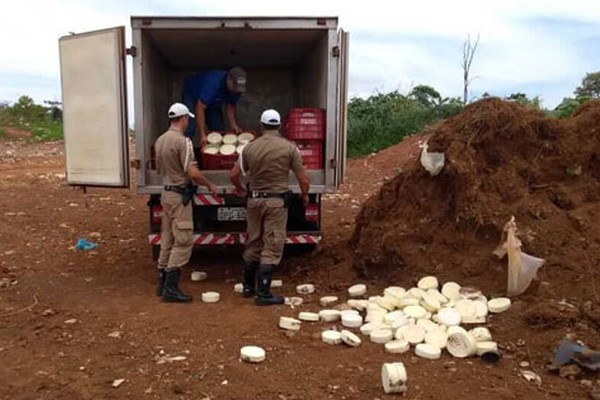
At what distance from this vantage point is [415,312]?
571cm

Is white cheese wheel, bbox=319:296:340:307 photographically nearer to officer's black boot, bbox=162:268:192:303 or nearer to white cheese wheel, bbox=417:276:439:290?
white cheese wheel, bbox=417:276:439:290

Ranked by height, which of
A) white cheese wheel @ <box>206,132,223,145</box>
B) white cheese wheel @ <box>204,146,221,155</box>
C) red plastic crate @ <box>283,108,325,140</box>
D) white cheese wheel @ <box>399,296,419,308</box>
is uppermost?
red plastic crate @ <box>283,108,325,140</box>

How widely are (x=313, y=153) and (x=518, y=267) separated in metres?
2.45

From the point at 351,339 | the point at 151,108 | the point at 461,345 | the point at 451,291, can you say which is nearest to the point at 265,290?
the point at 351,339

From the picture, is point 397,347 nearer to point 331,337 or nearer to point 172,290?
point 331,337

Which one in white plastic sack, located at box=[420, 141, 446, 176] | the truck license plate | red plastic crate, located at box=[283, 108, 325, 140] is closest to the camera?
white plastic sack, located at box=[420, 141, 446, 176]

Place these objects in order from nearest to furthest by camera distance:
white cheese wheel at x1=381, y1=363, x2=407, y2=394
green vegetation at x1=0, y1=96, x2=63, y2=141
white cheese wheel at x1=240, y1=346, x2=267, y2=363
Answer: white cheese wheel at x1=381, y1=363, x2=407, y2=394, white cheese wheel at x1=240, y1=346, x2=267, y2=363, green vegetation at x1=0, y1=96, x2=63, y2=141

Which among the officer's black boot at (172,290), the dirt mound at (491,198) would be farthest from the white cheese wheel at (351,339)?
the officer's black boot at (172,290)

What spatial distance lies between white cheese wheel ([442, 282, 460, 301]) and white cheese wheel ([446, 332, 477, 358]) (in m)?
0.92

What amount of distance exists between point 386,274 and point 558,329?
6.49ft

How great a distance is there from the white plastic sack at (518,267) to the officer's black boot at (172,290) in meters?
2.87

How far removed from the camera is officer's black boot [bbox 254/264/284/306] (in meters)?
6.35

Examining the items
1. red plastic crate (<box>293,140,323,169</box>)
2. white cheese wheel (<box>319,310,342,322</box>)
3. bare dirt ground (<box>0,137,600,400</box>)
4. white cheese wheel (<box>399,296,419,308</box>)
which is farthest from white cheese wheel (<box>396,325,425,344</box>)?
red plastic crate (<box>293,140,323,169</box>)

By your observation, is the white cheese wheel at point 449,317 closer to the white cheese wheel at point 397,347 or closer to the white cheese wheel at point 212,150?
the white cheese wheel at point 397,347
